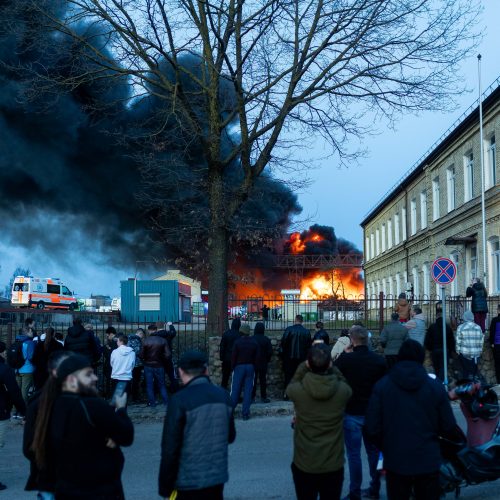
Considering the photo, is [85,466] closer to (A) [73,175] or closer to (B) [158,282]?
(B) [158,282]

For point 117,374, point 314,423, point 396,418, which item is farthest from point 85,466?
point 117,374

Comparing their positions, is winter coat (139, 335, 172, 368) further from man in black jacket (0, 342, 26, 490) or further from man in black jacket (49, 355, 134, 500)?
man in black jacket (49, 355, 134, 500)

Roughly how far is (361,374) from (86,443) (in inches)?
124

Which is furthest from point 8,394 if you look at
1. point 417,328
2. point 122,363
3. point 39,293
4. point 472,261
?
point 39,293

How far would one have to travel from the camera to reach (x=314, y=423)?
5.04 metres

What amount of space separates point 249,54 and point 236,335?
7274 mm

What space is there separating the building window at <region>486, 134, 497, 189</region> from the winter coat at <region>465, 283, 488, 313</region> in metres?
9.63

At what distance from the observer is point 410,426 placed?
479 centimetres

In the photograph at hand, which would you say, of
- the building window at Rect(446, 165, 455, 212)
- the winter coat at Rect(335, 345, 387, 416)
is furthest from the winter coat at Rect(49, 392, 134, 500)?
the building window at Rect(446, 165, 455, 212)

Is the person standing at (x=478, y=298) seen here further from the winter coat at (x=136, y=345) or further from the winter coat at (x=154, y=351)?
the winter coat at (x=136, y=345)

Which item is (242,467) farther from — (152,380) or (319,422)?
(152,380)

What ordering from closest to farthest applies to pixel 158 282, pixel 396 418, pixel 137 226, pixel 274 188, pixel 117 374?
pixel 396 418, pixel 117 374, pixel 274 188, pixel 158 282, pixel 137 226

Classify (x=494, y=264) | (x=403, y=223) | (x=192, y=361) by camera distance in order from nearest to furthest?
(x=192, y=361)
(x=494, y=264)
(x=403, y=223)

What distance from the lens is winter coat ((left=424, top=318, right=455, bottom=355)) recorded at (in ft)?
45.3
